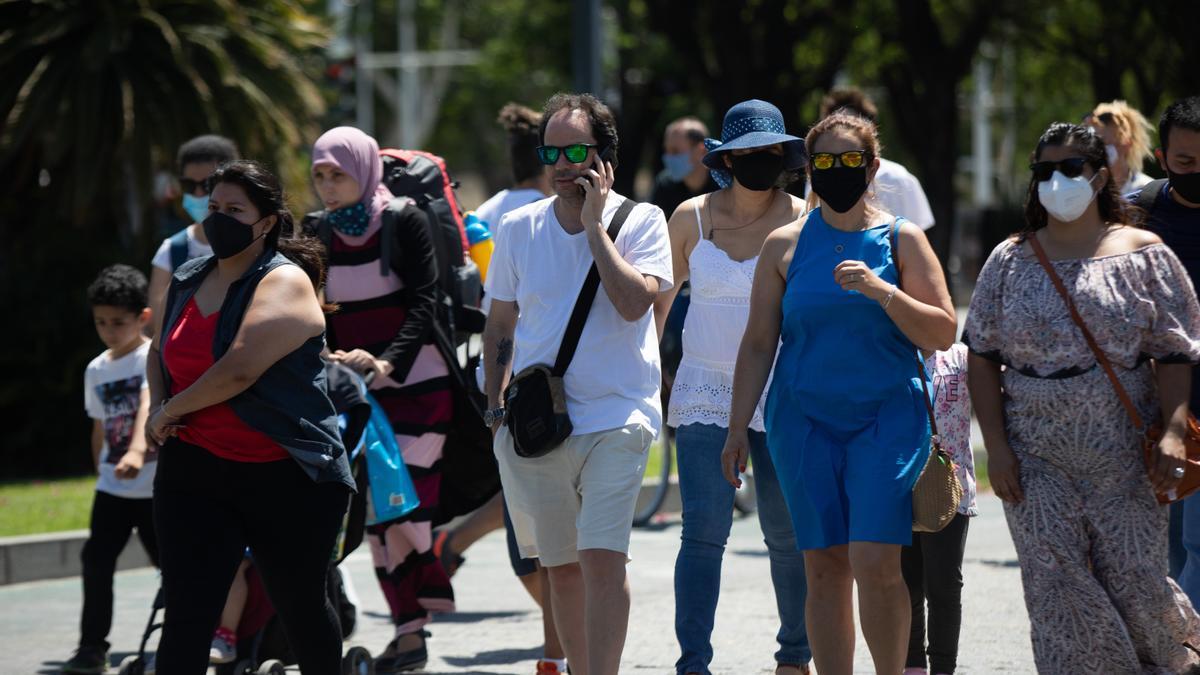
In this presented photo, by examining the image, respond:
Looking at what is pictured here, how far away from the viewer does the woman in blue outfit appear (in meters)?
4.96

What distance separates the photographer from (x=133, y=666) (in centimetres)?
642

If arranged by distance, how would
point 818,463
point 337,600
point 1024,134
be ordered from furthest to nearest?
1. point 1024,134
2. point 337,600
3. point 818,463

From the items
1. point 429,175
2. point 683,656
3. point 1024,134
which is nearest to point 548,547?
point 683,656

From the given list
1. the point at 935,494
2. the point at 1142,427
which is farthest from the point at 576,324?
the point at 1142,427

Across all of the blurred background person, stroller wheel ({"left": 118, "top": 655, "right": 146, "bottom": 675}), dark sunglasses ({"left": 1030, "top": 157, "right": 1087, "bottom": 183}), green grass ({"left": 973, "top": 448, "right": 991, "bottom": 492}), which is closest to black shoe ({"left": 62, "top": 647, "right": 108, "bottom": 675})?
stroller wheel ({"left": 118, "top": 655, "right": 146, "bottom": 675})

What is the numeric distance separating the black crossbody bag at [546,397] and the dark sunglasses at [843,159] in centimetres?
70

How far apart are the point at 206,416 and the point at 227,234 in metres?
0.54

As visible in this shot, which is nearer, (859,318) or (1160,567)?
(1160,567)

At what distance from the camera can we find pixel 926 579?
5.81 metres

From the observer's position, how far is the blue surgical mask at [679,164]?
392 inches

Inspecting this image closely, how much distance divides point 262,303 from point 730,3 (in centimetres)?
1659

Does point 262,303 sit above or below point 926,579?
above

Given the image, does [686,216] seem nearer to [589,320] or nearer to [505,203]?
[589,320]

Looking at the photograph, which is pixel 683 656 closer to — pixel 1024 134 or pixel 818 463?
pixel 818 463
